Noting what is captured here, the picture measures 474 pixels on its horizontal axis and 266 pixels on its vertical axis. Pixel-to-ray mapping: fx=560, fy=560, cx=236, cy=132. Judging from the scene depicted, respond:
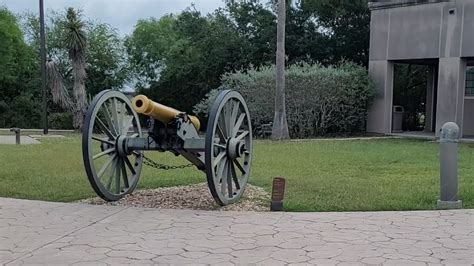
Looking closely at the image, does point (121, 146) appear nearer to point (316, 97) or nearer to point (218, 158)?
point (218, 158)

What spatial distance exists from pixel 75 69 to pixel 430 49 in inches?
633

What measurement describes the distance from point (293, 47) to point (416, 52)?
8.07 m

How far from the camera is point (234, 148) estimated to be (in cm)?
722

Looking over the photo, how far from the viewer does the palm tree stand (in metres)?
26.0

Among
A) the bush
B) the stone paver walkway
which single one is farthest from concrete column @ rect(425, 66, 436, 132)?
the stone paver walkway

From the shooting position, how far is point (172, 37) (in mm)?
37562

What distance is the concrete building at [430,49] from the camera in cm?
1833

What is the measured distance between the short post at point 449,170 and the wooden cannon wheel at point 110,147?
4.11 meters

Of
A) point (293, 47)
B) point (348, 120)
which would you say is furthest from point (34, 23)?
point (348, 120)

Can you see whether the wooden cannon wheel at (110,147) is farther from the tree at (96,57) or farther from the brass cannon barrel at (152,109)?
the tree at (96,57)

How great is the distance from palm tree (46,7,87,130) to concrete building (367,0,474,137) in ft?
43.3

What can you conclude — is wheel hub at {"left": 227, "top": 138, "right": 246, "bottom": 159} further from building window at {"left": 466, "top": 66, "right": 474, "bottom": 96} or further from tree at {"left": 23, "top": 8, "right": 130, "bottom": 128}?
tree at {"left": 23, "top": 8, "right": 130, "bottom": 128}

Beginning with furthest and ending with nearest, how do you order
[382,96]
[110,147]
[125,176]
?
[382,96] → [125,176] → [110,147]

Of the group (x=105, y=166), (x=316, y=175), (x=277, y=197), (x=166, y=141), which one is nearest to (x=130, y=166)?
(x=105, y=166)
